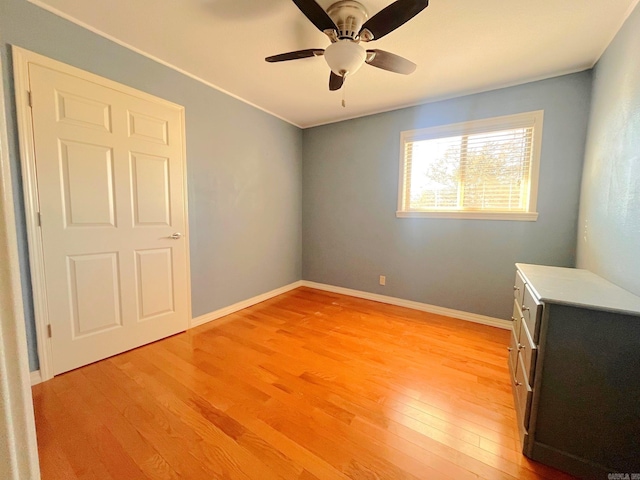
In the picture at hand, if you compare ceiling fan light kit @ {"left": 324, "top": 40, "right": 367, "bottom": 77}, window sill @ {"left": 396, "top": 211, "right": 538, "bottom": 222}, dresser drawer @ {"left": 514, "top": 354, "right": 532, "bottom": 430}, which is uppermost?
ceiling fan light kit @ {"left": 324, "top": 40, "right": 367, "bottom": 77}

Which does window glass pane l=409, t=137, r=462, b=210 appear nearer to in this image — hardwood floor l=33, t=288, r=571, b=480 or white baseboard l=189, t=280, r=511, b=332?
white baseboard l=189, t=280, r=511, b=332

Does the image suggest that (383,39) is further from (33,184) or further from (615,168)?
(33,184)

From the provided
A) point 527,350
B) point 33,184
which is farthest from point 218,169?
point 527,350

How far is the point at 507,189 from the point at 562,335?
1855 mm

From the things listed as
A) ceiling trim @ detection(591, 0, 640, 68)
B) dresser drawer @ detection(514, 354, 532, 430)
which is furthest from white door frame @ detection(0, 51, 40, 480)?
ceiling trim @ detection(591, 0, 640, 68)

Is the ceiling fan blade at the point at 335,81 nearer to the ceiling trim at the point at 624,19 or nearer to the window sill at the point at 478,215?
the window sill at the point at 478,215

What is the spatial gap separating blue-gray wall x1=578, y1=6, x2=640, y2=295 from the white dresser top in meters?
0.11

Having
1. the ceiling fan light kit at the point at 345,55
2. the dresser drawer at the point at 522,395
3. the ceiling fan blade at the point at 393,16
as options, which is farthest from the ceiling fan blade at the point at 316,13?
the dresser drawer at the point at 522,395

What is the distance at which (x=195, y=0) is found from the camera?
1.65m

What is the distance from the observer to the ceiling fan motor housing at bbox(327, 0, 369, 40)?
5.37ft

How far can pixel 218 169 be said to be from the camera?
2.82 m

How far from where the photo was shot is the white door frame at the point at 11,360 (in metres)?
0.36

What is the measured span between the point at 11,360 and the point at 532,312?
1.88 m

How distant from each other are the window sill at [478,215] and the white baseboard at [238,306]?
6.25ft
